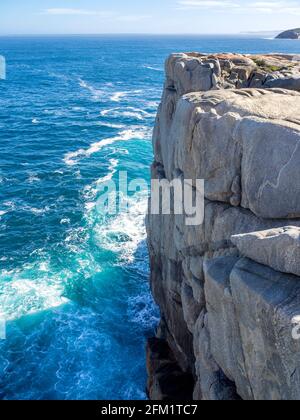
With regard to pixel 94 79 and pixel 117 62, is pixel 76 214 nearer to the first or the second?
pixel 94 79

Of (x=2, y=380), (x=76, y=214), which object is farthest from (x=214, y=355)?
(x=76, y=214)

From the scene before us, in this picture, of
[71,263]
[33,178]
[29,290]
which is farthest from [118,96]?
[29,290]

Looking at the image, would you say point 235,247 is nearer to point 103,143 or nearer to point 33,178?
point 33,178

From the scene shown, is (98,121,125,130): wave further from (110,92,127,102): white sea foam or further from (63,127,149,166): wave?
(110,92,127,102): white sea foam

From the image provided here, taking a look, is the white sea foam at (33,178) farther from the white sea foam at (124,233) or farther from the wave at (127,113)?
the wave at (127,113)

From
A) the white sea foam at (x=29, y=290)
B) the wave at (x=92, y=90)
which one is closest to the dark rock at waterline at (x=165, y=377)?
the white sea foam at (x=29, y=290)

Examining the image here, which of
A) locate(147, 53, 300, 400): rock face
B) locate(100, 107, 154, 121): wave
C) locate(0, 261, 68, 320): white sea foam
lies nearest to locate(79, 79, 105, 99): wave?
locate(100, 107, 154, 121): wave
